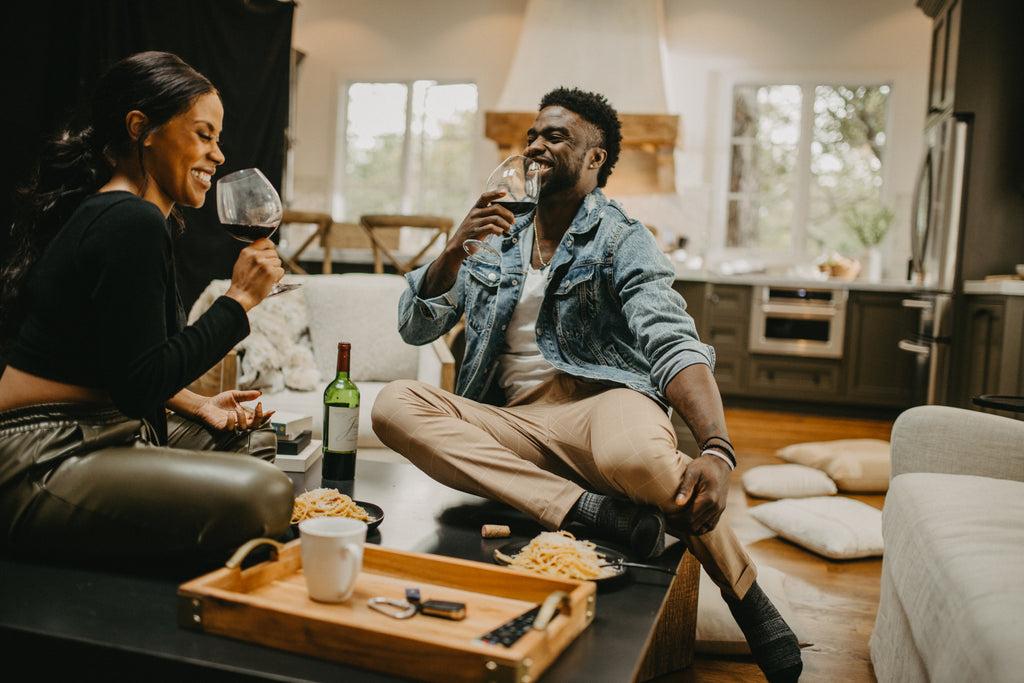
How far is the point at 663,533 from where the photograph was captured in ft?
4.26

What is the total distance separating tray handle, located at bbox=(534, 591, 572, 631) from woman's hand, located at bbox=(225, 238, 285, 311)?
2.07ft

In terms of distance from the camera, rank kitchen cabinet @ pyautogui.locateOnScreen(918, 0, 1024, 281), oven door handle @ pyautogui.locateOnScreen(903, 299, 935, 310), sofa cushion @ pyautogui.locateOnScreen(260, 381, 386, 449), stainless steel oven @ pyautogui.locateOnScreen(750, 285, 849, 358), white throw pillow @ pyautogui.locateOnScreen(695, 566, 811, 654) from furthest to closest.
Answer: stainless steel oven @ pyautogui.locateOnScreen(750, 285, 849, 358) → oven door handle @ pyautogui.locateOnScreen(903, 299, 935, 310) → kitchen cabinet @ pyautogui.locateOnScreen(918, 0, 1024, 281) → sofa cushion @ pyautogui.locateOnScreen(260, 381, 386, 449) → white throw pillow @ pyautogui.locateOnScreen(695, 566, 811, 654)

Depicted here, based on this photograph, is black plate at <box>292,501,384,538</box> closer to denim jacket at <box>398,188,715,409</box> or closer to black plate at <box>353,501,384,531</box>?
black plate at <box>353,501,384,531</box>

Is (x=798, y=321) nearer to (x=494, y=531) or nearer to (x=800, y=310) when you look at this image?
(x=800, y=310)

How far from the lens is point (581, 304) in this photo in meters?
1.85

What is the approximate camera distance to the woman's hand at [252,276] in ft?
3.98

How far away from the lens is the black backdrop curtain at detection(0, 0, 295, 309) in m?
2.72

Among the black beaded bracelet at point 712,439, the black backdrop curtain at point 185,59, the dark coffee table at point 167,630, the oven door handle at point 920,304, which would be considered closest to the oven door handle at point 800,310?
the oven door handle at point 920,304

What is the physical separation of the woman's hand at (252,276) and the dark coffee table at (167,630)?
1.37 ft

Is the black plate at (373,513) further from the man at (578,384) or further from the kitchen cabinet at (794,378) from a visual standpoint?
the kitchen cabinet at (794,378)

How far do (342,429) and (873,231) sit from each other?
16.7ft

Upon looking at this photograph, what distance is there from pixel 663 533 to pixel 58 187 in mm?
1117

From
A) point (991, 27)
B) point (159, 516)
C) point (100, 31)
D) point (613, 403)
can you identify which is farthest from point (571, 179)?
point (991, 27)

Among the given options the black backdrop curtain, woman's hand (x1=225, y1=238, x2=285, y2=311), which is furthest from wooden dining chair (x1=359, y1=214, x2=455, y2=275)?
woman's hand (x1=225, y1=238, x2=285, y2=311)
